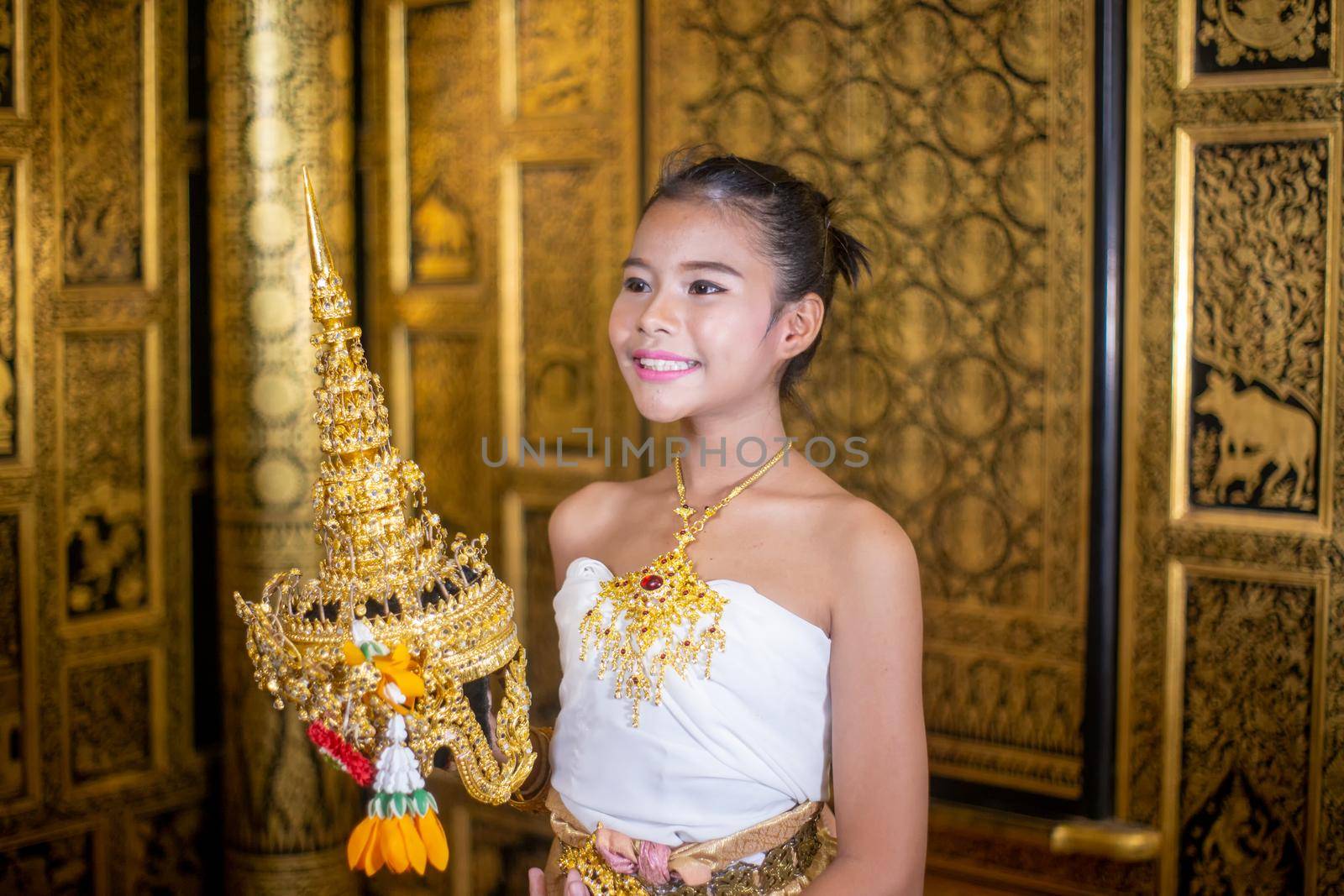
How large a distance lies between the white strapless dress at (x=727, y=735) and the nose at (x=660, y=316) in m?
0.34

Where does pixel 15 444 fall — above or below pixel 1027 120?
below

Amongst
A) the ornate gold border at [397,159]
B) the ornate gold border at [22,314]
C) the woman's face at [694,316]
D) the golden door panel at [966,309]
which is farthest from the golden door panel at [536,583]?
the woman's face at [694,316]

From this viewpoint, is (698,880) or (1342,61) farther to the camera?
(1342,61)

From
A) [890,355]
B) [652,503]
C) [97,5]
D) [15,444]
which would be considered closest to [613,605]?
[652,503]

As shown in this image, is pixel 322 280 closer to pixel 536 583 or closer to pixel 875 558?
pixel 875 558

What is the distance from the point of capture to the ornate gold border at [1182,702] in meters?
2.84

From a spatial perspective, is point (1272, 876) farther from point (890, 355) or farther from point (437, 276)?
point (437, 276)

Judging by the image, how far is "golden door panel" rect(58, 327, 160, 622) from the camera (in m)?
3.38

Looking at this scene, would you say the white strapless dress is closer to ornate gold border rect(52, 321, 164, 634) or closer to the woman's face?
the woman's face

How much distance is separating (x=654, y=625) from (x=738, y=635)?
0.11 m

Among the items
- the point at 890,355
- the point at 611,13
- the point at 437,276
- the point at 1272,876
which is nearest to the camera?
the point at 1272,876

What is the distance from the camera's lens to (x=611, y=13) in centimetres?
360

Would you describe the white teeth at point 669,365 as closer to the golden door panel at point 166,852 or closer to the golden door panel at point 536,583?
the golden door panel at point 536,583

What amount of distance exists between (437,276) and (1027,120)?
173 cm
